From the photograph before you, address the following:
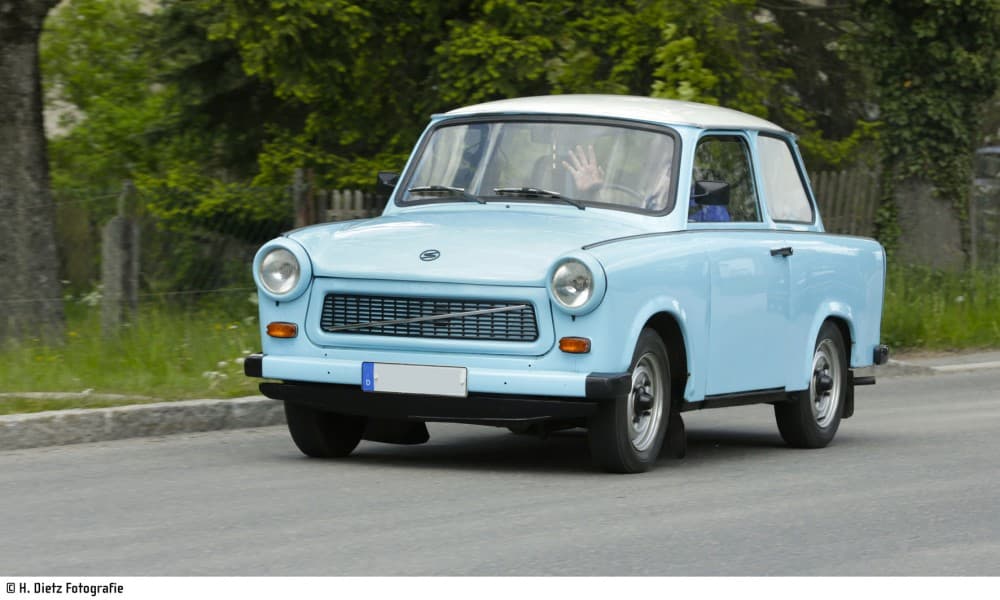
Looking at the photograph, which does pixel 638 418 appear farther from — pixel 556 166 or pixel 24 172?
pixel 24 172

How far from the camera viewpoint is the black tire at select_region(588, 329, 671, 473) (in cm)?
855

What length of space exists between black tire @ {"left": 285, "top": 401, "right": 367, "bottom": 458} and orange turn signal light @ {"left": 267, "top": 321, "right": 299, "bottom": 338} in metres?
0.36

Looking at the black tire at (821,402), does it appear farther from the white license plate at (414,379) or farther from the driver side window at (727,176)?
the white license plate at (414,379)

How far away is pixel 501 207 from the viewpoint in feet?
31.2

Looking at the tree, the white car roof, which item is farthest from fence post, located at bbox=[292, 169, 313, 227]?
the white car roof

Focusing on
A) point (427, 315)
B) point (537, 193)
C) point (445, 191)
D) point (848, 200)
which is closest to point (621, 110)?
point (537, 193)

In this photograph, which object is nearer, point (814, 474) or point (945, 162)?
point (814, 474)

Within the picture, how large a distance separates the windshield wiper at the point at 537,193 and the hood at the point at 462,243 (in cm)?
5

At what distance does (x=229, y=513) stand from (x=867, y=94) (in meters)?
18.7

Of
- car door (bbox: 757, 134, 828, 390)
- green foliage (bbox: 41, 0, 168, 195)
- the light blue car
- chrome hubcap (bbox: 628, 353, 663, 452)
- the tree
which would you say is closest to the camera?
the light blue car

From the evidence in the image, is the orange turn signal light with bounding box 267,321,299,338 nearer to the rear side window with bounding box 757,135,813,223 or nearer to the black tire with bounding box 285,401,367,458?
the black tire with bounding box 285,401,367,458

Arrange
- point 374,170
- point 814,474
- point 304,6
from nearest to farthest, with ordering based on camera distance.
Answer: point 814,474 → point 304,6 → point 374,170

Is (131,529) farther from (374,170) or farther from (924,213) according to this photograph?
(924,213)
